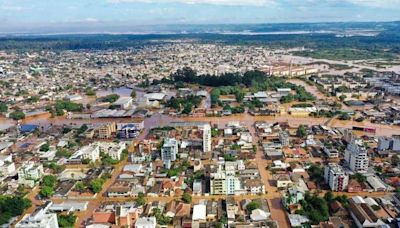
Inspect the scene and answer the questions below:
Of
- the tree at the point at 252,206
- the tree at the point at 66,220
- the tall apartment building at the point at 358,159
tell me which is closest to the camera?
the tree at the point at 66,220

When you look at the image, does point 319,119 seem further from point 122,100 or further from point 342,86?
point 122,100

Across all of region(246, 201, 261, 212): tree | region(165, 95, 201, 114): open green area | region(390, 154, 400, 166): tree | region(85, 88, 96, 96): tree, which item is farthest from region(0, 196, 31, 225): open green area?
region(85, 88, 96, 96): tree

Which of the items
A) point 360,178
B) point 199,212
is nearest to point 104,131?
point 199,212

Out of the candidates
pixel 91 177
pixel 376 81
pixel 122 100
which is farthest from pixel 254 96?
pixel 91 177

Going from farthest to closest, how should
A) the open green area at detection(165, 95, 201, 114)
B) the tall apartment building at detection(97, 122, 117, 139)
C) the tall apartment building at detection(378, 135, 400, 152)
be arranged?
the open green area at detection(165, 95, 201, 114), the tall apartment building at detection(97, 122, 117, 139), the tall apartment building at detection(378, 135, 400, 152)

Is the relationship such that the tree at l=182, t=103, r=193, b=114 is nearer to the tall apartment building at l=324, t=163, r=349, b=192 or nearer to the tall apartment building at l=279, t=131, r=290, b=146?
the tall apartment building at l=279, t=131, r=290, b=146

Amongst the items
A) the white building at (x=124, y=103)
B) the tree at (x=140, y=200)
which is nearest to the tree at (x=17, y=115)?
the white building at (x=124, y=103)

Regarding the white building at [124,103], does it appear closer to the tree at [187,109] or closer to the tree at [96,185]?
the tree at [187,109]

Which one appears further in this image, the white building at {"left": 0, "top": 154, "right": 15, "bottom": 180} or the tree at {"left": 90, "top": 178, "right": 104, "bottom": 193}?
the white building at {"left": 0, "top": 154, "right": 15, "bottom": 180}

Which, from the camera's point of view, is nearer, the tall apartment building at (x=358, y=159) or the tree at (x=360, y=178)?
the tree at (x=360, y=178)

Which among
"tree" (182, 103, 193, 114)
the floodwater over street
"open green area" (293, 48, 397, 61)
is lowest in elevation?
the floodwater over street

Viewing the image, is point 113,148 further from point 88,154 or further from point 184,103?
point 184,103
